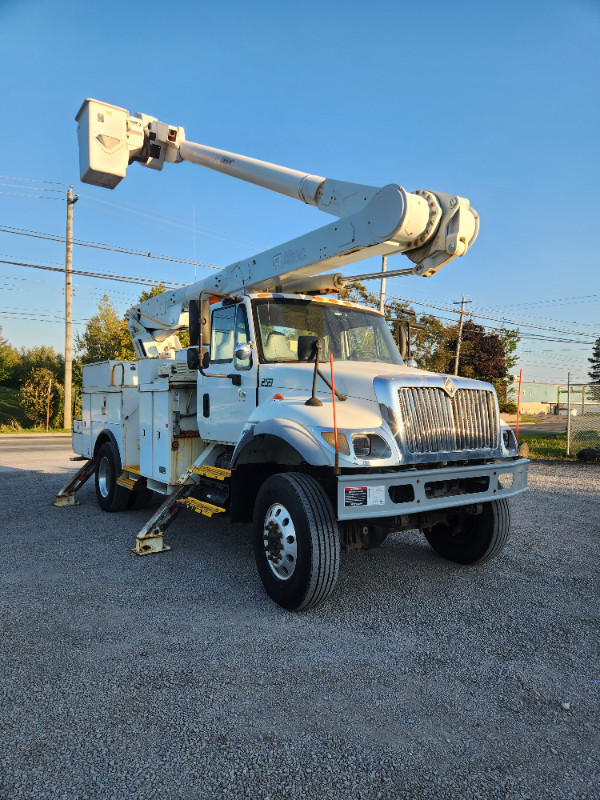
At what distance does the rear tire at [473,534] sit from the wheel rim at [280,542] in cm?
150

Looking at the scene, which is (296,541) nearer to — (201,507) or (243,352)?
(201,507)

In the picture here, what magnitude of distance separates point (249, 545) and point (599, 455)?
10.4m

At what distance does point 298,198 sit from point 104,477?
4742mm

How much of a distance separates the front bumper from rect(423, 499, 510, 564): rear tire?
0.39m

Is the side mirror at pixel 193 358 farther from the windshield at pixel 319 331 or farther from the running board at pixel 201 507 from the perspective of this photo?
the running board at pixel 201 507

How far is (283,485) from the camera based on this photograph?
4195 mm

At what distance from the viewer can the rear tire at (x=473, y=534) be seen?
5035 mm

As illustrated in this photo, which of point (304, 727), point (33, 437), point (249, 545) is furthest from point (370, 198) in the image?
point (33, 437)

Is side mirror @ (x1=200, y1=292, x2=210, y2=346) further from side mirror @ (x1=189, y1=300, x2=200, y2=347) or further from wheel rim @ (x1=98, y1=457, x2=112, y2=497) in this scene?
wheel rim @ (x1=98, y1=457, x2=112, y2=497)

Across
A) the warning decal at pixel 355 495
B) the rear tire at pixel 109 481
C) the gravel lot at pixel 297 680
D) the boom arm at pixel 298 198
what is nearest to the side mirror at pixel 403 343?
the boom arm at pixel 298 198

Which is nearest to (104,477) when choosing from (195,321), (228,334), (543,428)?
(228,334)

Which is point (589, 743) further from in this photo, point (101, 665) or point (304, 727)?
point (101, 665)

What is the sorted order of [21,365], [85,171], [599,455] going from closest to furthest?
[85,171], [599,455], [21,365]

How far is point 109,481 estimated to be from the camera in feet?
25.4
